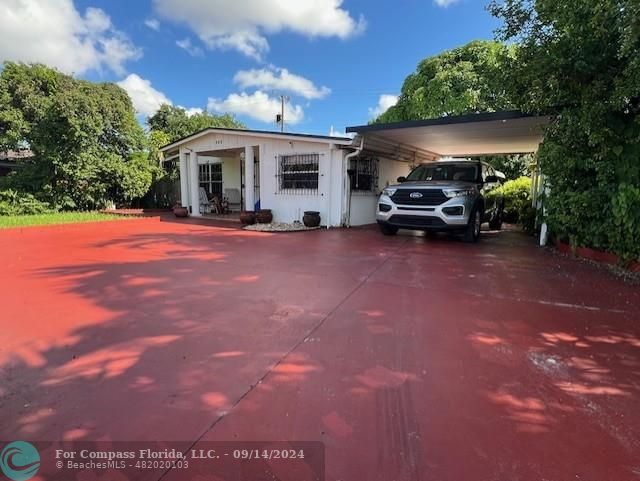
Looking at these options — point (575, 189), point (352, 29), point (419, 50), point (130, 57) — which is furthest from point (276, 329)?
point (419, 50)

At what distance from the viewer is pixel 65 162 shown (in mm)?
12586

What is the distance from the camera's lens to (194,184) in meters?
13.4

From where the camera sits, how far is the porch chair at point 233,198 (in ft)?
50.2

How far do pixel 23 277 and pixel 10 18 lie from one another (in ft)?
35.9

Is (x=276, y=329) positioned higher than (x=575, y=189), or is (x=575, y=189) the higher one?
(x=575, y=189)

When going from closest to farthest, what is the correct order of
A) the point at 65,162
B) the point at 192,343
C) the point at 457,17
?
the point at 192,343 → the point at 457,17 → the point at 65,162

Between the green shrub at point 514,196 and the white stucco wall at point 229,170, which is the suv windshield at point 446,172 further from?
the white stucco wall at point 229,170

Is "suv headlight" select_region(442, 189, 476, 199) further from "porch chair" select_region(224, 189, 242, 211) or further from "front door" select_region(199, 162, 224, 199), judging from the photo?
"front door" select_region(199, 162, 224, 199)

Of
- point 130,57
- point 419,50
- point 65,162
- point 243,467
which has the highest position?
point 419,50

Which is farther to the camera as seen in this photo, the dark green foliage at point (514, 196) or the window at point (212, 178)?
the window at point (212, 178)

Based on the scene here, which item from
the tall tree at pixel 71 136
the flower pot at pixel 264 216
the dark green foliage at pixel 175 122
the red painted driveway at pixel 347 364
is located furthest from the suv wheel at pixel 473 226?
the dark green foliage at pixel 175 122

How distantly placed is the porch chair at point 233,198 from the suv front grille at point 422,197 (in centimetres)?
933

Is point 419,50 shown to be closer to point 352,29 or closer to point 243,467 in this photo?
point 352,29

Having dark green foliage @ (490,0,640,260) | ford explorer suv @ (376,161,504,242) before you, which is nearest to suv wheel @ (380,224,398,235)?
ford explorer suv @ (376,161,504,242)
